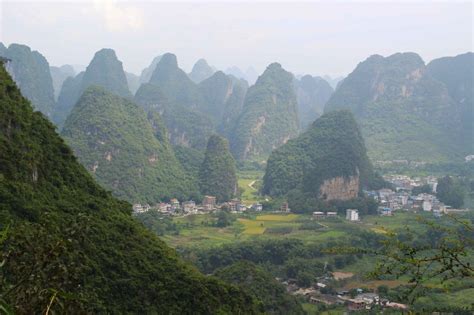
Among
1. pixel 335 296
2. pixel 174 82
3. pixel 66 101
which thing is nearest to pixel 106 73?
pixel 66 101

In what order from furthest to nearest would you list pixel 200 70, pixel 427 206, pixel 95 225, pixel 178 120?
pixel 200 70, pixel 178 120, pixel 427 206, pixel 95 225

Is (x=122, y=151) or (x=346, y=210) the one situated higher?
(x=122, y=151)

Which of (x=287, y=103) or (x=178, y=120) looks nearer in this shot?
(x=178, y=120)

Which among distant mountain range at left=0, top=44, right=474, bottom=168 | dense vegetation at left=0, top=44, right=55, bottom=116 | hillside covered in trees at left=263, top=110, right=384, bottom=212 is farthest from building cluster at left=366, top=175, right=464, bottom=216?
dense vegetation at left=0, top=44, right=55, bottom=116

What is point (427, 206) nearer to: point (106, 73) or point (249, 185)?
point (249, 185)

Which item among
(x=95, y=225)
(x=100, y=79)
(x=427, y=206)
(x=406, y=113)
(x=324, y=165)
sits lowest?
(x=427, y=206)

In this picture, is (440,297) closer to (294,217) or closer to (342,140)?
(294,217)
